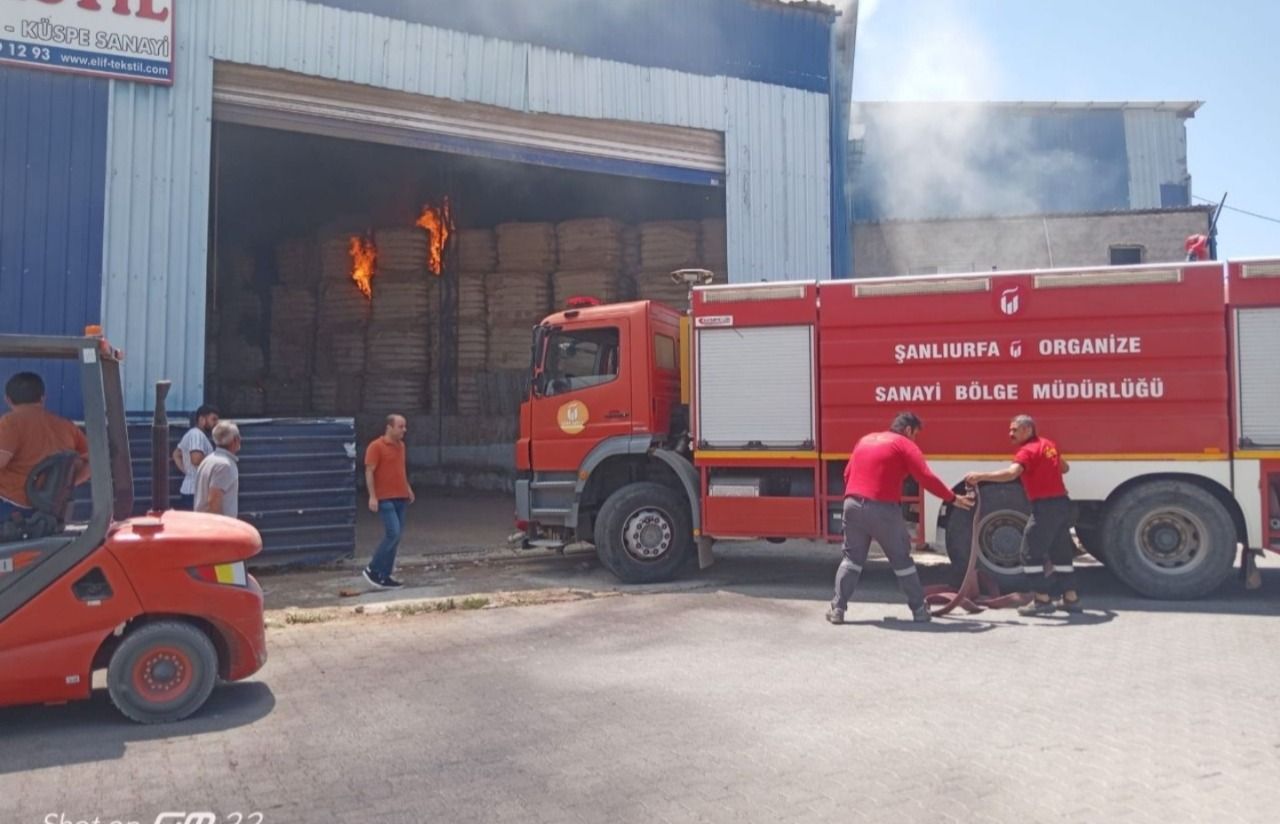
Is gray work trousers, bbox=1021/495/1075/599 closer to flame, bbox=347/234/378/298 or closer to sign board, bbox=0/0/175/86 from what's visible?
sign board, bbox=0/0/175/86

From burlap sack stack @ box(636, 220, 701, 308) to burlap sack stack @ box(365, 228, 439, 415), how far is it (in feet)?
12.9

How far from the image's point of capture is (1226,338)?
27.3 ft

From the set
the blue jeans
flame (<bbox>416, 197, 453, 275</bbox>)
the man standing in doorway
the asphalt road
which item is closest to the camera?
the asphalt road

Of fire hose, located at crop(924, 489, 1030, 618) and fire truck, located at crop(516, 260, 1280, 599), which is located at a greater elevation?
fire truck, located at crop(516, 260, 1280, 599)

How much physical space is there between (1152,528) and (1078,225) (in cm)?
1376

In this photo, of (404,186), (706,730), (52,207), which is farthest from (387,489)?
(404,186)

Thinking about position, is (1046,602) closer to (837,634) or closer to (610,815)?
(837,634)

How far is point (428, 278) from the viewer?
677 inches

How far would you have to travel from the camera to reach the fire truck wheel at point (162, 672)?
Result: 5.11 metres

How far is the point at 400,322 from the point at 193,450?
25.4ft

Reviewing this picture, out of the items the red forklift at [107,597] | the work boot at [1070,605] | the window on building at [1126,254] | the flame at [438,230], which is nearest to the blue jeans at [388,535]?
the red forklift at [107,597]

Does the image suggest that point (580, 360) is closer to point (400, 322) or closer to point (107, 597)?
point (107, 597)

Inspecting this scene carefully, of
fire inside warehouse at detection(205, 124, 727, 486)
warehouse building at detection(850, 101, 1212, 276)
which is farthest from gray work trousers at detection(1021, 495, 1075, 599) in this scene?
warehouse building at detection(850, 101, 1212, 276)

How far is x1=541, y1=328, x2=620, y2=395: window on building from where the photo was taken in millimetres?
9953
